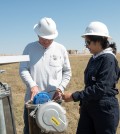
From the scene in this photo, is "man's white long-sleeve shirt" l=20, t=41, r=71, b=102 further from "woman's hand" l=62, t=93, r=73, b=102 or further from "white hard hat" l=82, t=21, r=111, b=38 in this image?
"white hard hat" l=82, t=21, r=111, b=38

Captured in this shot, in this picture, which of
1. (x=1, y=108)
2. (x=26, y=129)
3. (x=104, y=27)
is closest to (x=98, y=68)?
(x=104, y=27)

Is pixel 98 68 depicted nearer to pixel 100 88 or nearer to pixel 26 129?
pixel 100 88

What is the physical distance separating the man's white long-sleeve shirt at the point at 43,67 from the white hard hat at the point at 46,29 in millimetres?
209

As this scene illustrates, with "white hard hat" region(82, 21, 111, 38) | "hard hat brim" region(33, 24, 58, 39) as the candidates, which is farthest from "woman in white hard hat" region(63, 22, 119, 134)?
"hard hat brim" region(33, 24, 58, 39)

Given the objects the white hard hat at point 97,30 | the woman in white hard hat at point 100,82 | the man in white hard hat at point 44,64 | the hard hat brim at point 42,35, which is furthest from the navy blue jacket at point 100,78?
the hard hat brim at point 42,35

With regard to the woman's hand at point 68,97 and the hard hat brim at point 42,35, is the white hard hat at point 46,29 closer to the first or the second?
the hard hat brim at point 42,35

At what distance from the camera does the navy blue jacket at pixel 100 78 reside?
156 inches

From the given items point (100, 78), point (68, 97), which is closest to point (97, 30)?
point (100, 78)

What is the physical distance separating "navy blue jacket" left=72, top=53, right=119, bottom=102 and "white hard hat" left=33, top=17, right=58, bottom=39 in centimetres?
83

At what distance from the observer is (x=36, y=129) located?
11.6ft

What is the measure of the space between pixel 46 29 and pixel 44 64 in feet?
1.46

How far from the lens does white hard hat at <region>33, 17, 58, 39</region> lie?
4695mm

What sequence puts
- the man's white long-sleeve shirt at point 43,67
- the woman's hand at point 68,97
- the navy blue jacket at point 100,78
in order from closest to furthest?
the navy blue jacket at point 100,78 < the woman's hand at point 68,97 < the man's white long-sleeve shirt at point 43,67

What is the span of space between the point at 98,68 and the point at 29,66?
119 cm
